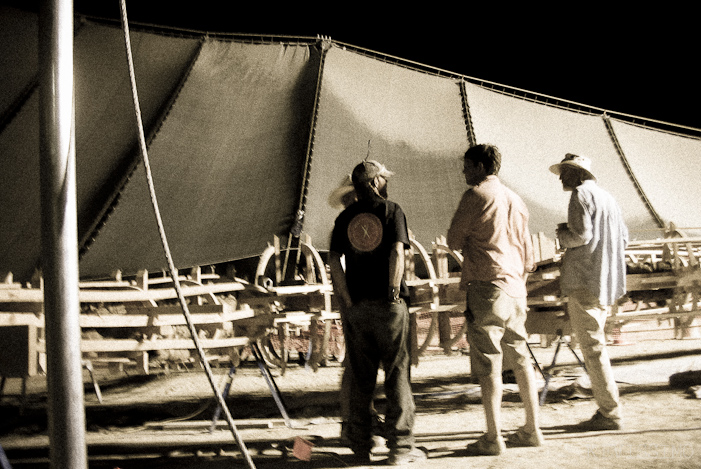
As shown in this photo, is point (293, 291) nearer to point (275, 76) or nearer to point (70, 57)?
point (70, 57)

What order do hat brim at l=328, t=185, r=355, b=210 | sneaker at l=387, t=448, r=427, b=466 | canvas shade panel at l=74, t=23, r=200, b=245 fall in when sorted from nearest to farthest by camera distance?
sneaker at l=387, t=448, r=427, b=466
hat brim at l=328, t=185, r=355, b=210
canvas shade panel at l=74, t=23, r=200, b=245

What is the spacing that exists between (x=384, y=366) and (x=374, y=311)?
0.32 m

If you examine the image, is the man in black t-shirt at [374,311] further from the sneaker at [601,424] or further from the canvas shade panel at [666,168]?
the canvas shade panel at [666,168]

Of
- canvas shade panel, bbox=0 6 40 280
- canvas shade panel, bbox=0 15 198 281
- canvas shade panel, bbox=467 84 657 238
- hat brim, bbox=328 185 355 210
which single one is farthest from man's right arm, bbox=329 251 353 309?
canvas shade panel, bbox=467 84 657 238

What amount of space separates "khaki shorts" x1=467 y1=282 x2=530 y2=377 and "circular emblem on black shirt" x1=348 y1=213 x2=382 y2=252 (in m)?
0.61

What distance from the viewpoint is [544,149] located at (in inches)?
360

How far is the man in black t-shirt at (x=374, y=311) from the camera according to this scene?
3324mm

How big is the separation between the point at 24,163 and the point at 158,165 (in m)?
1.77

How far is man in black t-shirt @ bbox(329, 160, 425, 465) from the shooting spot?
332cm

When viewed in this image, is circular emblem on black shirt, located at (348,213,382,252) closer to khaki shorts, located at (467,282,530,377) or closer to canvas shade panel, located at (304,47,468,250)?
khaki shorts, located at (467,282,530,377)

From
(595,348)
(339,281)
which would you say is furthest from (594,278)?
(339,281)

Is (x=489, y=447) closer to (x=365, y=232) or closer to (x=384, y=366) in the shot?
(x=384, y=366)

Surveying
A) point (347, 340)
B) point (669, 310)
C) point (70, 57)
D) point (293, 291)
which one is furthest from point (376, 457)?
point (669, 310)

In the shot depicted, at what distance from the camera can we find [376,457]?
11.4 ft
